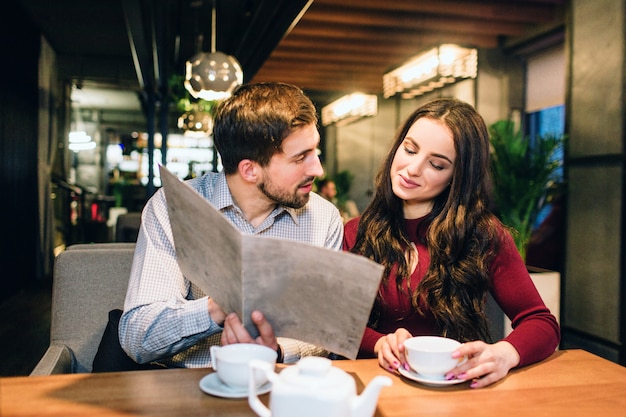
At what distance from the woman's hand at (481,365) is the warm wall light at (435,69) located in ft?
12.0

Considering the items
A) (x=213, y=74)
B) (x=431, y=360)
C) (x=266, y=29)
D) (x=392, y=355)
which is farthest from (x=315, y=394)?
(x=266, y=29)

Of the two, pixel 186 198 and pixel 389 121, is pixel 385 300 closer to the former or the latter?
pixel 186 198

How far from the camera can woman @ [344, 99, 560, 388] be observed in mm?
1583

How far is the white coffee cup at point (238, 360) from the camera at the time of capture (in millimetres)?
956

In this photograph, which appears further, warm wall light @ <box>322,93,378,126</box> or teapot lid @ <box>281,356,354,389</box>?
warm wall light @ <box>322,93,378,126</box>

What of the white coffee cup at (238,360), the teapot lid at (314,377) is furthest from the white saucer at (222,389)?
the teapot lid at (314,377)

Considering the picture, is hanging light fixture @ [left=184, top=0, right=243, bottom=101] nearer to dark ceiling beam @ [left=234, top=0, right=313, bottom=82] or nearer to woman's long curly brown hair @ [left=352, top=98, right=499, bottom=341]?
dark ceiling beam @ [left=234, top=0, right=313, bottom=82]

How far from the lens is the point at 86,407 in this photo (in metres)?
0.93

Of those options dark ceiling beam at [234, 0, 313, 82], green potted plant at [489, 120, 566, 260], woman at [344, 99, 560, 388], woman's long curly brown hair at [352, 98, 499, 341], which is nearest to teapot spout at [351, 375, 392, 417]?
woman at [344, 99, 560, 388]

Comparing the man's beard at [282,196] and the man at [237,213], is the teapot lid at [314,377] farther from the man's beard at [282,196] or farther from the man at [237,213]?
the man's beard at [282,196]

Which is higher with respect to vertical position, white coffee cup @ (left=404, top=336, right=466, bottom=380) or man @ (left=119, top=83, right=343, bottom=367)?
man @ (left=119, top=83, right=343, bottom=367)

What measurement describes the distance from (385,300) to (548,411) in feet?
2.31

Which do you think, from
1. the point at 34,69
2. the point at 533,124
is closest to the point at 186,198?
the point at 533,124

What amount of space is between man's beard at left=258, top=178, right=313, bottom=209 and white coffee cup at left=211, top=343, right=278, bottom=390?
0.59 metres
